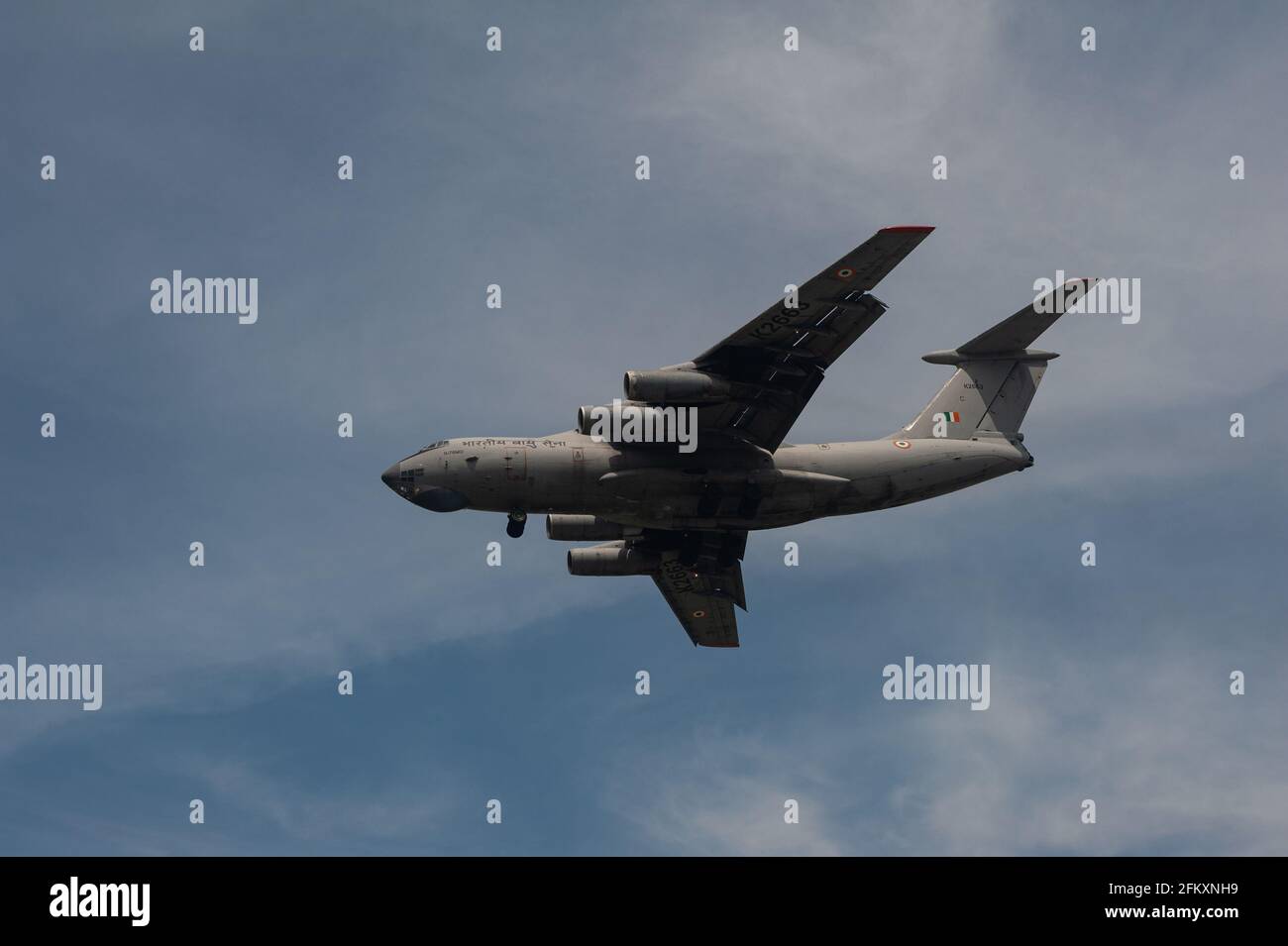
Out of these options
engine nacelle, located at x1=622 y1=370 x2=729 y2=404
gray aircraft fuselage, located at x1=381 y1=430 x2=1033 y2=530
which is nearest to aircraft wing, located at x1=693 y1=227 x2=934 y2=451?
engine nacelle, located at x1=622 y1=370 x2=729 y2=404

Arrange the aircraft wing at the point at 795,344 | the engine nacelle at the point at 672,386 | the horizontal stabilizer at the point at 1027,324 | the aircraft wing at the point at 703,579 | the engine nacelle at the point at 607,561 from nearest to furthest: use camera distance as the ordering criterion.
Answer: the aircraft wing at the point at 795,344 → the engine nacelle at the point at 672,386 → the horizontal stabilizer at the point at 1027,324 → the aircraft wing at the point at 703,579 → the engine nacelle at the point at 607,561

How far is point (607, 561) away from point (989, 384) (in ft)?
35.5

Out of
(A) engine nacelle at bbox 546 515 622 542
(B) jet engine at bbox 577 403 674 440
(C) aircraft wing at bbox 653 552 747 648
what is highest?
(B) jet engine at bbox 577 403 674 440

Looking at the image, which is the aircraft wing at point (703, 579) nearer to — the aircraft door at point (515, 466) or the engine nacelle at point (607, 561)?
the engine nacelle at point (607, 561)

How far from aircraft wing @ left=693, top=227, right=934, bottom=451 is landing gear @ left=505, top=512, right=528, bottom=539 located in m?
4.69

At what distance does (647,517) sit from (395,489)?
19.7ft

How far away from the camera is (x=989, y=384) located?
39281mm

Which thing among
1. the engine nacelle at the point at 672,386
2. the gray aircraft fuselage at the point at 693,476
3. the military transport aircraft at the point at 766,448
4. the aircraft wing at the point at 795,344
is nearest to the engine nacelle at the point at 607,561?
the military transport aircraft at the point at 766,448

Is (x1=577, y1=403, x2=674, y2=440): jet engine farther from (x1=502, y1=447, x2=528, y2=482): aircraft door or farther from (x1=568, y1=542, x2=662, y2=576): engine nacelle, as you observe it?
(x1=568, y1=542, x2=662, y2=576): engine nacelle

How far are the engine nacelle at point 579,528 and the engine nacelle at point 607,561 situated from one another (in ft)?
2.87

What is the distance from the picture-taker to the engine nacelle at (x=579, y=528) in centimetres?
3997

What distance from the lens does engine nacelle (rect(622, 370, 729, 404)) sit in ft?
114

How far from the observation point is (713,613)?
42.8 metres

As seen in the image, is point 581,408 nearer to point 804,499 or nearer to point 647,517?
point 647,517
